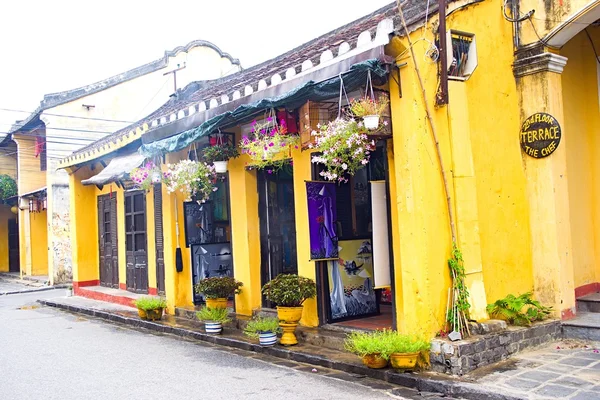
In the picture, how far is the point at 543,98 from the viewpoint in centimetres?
804

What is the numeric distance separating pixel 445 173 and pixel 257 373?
370 centimetres

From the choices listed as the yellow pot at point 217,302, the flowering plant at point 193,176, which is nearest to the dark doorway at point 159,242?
the flowering plant at point 193,176

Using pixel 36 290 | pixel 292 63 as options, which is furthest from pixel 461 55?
pixel 36 290

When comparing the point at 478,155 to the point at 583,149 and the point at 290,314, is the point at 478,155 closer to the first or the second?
the point at 583,149

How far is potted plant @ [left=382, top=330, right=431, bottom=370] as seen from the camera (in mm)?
6586

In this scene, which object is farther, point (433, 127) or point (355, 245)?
point (355, 245)

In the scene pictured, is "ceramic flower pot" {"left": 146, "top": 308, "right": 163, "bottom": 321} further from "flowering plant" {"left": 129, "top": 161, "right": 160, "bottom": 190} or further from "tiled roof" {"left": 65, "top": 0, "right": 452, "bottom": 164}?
"tiled roof" {"left": 65, "top": 0, "right": 452, "bottom": 164}

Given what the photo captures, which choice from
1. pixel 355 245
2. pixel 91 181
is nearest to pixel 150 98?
pixel 91 181

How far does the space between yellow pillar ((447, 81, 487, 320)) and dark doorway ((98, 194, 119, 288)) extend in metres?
11.8

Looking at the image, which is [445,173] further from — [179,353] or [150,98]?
[150,98]

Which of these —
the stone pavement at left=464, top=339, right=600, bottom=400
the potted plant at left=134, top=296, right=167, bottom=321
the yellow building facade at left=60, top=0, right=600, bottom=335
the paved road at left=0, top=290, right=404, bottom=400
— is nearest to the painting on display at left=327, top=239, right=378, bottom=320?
the yellow building facade at left=60, top=0, right=600, bottom=335

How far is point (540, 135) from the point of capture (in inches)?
315

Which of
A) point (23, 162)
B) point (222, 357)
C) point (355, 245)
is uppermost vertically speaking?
point (23, 162)

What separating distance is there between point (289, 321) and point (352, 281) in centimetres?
147
